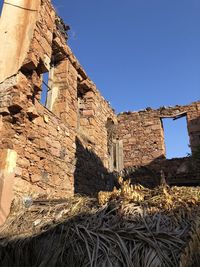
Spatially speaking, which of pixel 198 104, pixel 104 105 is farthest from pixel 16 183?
pixel 198 104

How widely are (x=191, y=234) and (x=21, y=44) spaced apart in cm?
378

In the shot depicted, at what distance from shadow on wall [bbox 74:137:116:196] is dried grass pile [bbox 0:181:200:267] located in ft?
9.31

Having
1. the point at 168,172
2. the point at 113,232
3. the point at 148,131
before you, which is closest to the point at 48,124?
the point at 113,232

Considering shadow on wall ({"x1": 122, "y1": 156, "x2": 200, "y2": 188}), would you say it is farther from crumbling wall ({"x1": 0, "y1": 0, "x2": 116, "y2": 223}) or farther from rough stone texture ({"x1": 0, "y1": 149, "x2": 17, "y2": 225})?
rough stone texture ({"x1": 0, "y1": 149, "x2": 17, "y2": 225})

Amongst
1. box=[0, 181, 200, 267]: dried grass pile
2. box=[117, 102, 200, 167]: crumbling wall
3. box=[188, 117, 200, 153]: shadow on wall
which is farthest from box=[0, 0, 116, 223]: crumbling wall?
box=[188, 117, 200, 153]: shadow on wall

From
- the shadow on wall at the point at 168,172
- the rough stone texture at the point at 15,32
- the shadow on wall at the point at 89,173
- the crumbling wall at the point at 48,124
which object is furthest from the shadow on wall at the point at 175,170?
the rough stone texture at the point at 15,32

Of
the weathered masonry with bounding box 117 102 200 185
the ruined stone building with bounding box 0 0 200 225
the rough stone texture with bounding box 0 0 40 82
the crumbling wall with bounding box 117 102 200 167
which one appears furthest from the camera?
the crumbling wall with bounding box 117 102 200 167

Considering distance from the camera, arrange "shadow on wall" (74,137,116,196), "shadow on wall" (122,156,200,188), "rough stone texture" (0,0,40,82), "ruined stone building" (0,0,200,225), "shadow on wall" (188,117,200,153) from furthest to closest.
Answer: "shadow on wall" (188,117,200,153) < "shadow on wall" (122,156,200,188) < "shadow on wall" (74,137,116,196) < "rough stone texture" (0,0,40,82) < "ruined stone building" (0,0,200,225)

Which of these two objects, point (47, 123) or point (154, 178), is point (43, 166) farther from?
point (154, 178)

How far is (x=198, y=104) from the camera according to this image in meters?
10.5

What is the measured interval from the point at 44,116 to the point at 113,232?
2876 millimetres

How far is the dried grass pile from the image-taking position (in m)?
2.24

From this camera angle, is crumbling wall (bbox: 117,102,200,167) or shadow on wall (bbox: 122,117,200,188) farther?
crumbling wall (bbox: 117,102,200,167)

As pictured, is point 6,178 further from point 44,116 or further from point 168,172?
point 168,172
